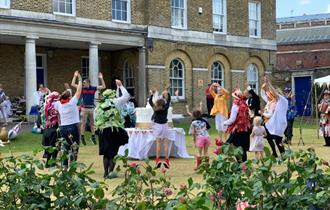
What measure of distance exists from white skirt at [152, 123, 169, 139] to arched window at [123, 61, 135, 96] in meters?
16.4

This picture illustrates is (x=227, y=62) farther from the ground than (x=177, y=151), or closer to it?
farther from the ground

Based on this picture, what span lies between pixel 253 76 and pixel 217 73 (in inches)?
133

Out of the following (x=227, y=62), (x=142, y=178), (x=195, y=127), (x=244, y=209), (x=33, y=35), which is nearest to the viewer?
(x=244, y=209)

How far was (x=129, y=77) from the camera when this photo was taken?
96.0 feet

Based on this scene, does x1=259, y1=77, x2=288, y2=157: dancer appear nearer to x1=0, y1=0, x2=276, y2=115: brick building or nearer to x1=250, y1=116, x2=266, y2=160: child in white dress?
x1=250, y1=116, x2=266, y2=160: child in white dress

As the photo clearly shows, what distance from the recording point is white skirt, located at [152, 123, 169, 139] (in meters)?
12.4

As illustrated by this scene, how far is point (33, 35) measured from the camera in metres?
22.7

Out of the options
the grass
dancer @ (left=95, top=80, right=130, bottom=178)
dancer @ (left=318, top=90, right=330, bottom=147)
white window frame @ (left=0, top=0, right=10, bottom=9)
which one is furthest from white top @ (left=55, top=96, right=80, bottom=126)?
white window frame @ (left=0, top=0, right=10, bottom=9)

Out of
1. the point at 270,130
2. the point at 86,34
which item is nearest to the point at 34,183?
the point at 270,130

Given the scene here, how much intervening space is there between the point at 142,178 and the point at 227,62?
2808cm

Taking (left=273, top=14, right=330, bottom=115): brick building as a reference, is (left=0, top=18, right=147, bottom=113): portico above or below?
below

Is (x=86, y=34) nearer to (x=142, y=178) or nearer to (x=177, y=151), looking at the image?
(x=177, y=151)

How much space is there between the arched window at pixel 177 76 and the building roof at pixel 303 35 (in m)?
26.1

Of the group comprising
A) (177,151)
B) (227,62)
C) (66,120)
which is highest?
(227,62)
